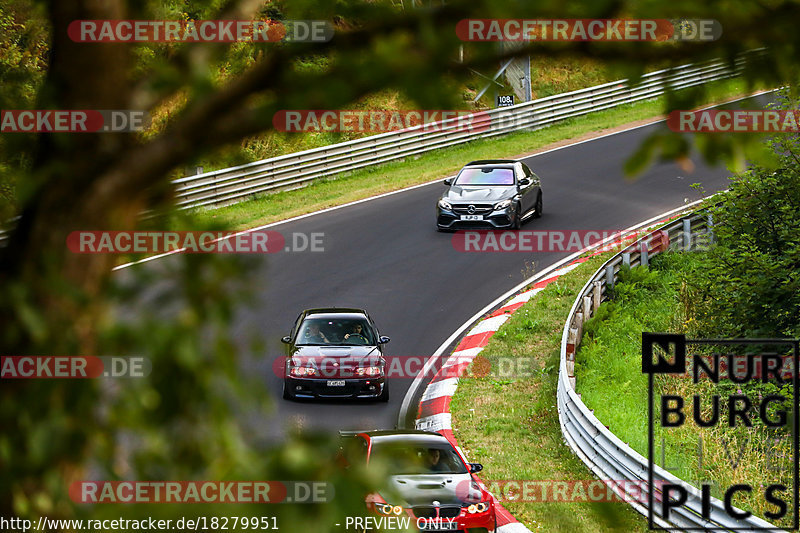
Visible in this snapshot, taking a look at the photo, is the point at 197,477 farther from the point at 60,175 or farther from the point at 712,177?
the point at 712,177

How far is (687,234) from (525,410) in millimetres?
9296

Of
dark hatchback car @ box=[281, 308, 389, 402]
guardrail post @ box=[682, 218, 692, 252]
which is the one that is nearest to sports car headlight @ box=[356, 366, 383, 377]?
dark hatchback car @ box=[281, 308, 389, 402]

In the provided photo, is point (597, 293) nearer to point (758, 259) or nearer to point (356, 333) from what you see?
point (758, 259)

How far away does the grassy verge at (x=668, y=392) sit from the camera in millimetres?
12117

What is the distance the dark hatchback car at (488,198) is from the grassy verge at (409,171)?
4.23 metres

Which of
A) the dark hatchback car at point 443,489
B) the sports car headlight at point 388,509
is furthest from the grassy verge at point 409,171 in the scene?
the sports car headlight at point 388,509

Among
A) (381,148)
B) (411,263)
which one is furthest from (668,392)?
(381,148)

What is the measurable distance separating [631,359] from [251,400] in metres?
16.6

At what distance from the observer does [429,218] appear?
26812mm

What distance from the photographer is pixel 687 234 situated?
23.2 metres

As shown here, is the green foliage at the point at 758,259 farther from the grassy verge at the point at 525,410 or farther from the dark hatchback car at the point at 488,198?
the dark hatchback car at the point at 488,198

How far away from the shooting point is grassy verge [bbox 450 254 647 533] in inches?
517

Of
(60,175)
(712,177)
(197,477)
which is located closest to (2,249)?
(60,175)

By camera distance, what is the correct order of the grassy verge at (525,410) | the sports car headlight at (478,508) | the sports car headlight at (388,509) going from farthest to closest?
the grassy verge at (525,410) < the sports car headlight at (478,508) < the sports car headlight at (388,509)
